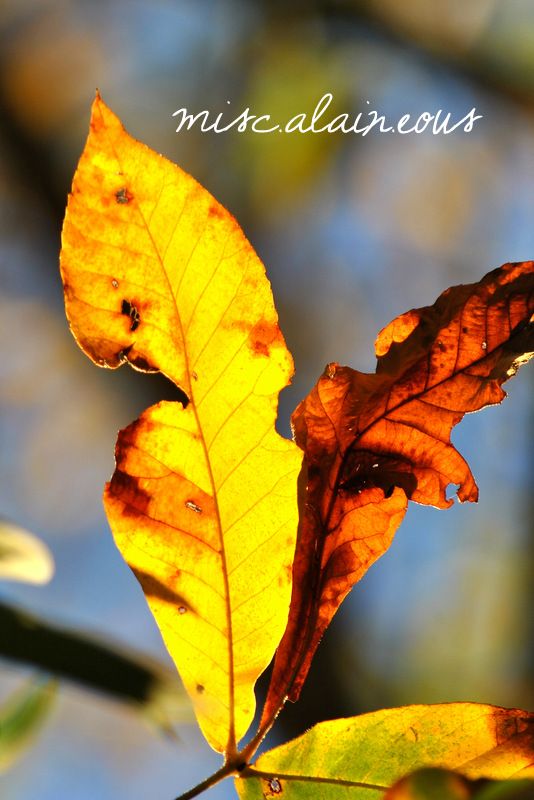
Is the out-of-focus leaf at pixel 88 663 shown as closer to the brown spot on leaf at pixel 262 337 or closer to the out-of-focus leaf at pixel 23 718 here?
the out-of-focus leaf at pixel 23 718

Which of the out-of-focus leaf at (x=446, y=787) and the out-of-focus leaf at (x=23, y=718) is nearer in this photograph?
the out-of-focus leaf at (x=446, y=787)

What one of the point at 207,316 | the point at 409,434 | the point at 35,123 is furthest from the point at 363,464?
the point at 35,123

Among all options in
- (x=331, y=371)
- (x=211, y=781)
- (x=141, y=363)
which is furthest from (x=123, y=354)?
(x=211, y=781)

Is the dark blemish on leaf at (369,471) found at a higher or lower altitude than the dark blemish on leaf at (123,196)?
lower

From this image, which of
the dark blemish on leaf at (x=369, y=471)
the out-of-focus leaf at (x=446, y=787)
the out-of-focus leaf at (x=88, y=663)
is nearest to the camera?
the out-of-focus leaf at (x=446, y=787)

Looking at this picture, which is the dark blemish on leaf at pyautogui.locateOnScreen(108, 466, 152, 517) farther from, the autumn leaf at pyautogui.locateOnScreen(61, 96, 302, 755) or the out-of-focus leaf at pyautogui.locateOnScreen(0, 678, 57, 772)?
the out-of-focus leaf at pyautogui.locateOnScreen(0, 678, 57, 772)

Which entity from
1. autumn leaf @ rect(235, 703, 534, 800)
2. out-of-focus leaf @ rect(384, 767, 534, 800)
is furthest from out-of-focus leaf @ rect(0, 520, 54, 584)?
out-of-focus leaf @ rect(384, 767, 534, 800)

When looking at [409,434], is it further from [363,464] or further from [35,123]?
[35,123]

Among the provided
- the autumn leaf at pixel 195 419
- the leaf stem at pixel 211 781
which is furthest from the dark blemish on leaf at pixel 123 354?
the leaf stem at pixel 211 781
